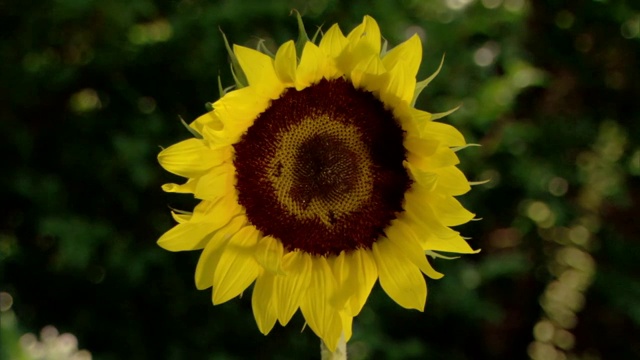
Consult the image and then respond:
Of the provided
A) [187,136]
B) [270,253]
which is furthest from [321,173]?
[187,136]

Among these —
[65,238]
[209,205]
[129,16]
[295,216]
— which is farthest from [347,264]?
[129,16]

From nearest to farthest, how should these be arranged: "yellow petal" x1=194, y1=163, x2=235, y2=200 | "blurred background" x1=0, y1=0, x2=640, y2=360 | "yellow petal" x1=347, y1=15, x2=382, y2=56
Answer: "yellow petal" x1=347, y1=15, x2=382, y2=56 → "yellow petal" x1=194, y1=163, x2=235, y2=200 → "blurred background" x1=0, y1=0, x2=640, y2=360

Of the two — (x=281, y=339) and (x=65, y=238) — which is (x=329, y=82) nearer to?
(x=65, y=238)

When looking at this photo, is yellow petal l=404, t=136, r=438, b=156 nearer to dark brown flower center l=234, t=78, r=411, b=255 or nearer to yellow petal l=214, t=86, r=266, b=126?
dark brown flower center l=234, t=78, r=411, b=255

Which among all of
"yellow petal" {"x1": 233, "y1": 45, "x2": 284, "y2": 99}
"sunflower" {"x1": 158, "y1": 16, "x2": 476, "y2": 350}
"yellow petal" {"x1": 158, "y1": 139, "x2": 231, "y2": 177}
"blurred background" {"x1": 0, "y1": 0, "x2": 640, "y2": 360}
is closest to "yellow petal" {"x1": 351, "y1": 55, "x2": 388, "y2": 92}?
"sunflower" {"x1": 158, "y1": 16, "x2": 476, "y2": 350}

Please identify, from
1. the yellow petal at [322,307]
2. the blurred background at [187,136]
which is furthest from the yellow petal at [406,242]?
the blurred background at [187,136]

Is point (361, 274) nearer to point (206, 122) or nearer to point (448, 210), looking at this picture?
point (448, 210)
